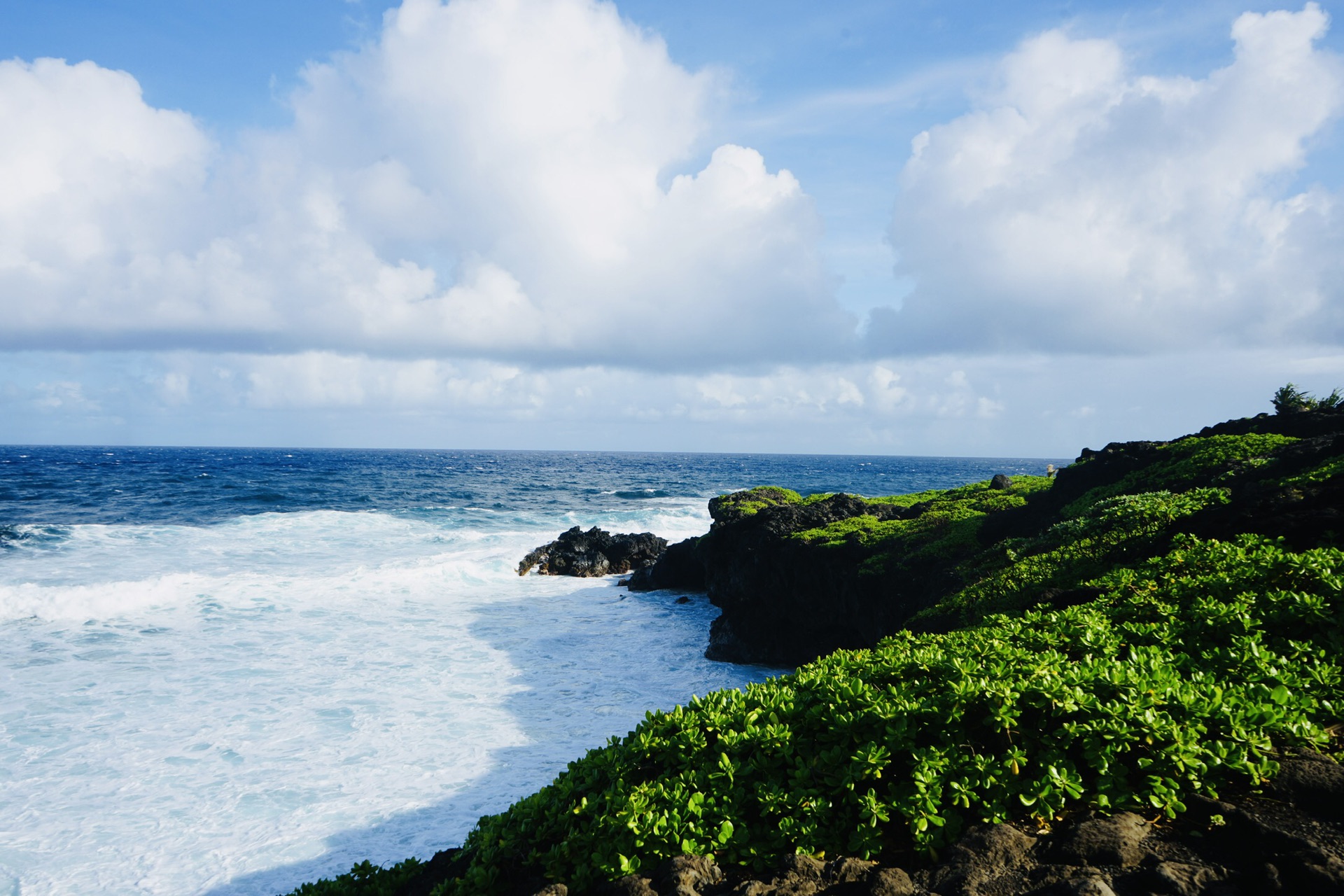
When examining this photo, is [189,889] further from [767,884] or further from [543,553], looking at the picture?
[543,553]

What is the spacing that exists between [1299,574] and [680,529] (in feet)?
129

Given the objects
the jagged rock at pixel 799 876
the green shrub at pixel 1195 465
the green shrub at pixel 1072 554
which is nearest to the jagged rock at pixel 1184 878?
the jagged rock at pixel 799 876

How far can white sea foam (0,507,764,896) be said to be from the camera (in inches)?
385

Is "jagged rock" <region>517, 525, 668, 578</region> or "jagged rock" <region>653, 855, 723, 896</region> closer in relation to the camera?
"jagged rock" <region>653, 855, 723, 896</region>

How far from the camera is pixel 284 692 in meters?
15.2

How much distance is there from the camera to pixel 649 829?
4.39 m

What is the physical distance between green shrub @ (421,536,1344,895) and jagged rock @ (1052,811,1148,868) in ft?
0.39

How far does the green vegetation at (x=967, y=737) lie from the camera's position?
411 cm

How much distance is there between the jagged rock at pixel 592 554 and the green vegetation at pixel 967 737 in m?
25.0

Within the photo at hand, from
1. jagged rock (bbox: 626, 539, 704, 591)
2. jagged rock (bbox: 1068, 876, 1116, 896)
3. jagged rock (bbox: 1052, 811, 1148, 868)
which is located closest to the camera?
jagged rock (bbox: 1068, 876, 1116, 896)

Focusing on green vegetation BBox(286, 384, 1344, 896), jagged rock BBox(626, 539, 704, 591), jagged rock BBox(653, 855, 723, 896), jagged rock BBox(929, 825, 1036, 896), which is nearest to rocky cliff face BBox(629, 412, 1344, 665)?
green vegetation BBox(286, 384, 1344, 896)

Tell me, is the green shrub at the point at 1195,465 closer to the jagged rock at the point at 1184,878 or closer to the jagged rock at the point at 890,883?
the jagged rock at the point at 1184,878

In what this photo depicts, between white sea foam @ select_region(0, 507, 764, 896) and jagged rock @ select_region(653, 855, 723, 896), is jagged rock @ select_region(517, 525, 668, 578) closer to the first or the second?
white sea foam @ select_region(0, 507, 764, 896)

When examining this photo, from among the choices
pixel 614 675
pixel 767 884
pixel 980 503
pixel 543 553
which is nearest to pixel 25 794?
pixel 614 675
